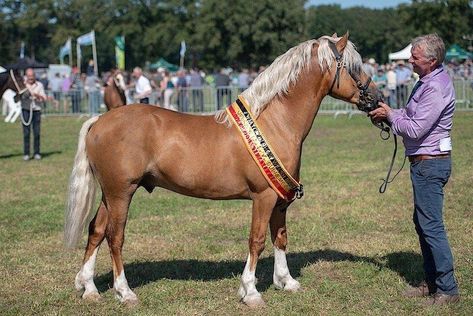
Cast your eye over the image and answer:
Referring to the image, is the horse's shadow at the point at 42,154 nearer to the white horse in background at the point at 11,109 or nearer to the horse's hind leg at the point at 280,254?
the white horse in background at the point at 11,109

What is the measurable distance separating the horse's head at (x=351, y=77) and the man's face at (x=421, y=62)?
17.4 inches

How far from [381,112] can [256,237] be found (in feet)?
5.02

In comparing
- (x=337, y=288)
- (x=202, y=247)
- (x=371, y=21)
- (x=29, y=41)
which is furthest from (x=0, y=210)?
(x=371, y=21)

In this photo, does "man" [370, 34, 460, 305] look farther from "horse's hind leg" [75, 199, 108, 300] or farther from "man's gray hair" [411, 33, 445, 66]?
"horse's hind leg" [75, 199, 108, 300]

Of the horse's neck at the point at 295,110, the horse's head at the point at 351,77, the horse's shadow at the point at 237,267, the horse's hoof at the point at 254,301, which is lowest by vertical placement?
the horse's shadow at the point at 237,267

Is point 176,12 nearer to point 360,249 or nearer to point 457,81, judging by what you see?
point 457,81

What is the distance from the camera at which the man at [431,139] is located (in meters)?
5.28

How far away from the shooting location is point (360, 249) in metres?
7.48

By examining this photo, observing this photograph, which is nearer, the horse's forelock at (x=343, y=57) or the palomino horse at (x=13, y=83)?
the horse's forelock at (x=343, y=57)

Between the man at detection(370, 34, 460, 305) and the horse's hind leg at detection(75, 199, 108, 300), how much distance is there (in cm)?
265

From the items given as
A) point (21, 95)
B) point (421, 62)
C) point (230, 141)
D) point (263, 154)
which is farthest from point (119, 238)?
point (21, 95)

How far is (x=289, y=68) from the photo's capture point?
18.7 ft

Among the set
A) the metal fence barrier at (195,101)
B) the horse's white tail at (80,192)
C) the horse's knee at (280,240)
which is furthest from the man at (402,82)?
the horse's white tail at (80,192)

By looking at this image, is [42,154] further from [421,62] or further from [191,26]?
[191,26]
